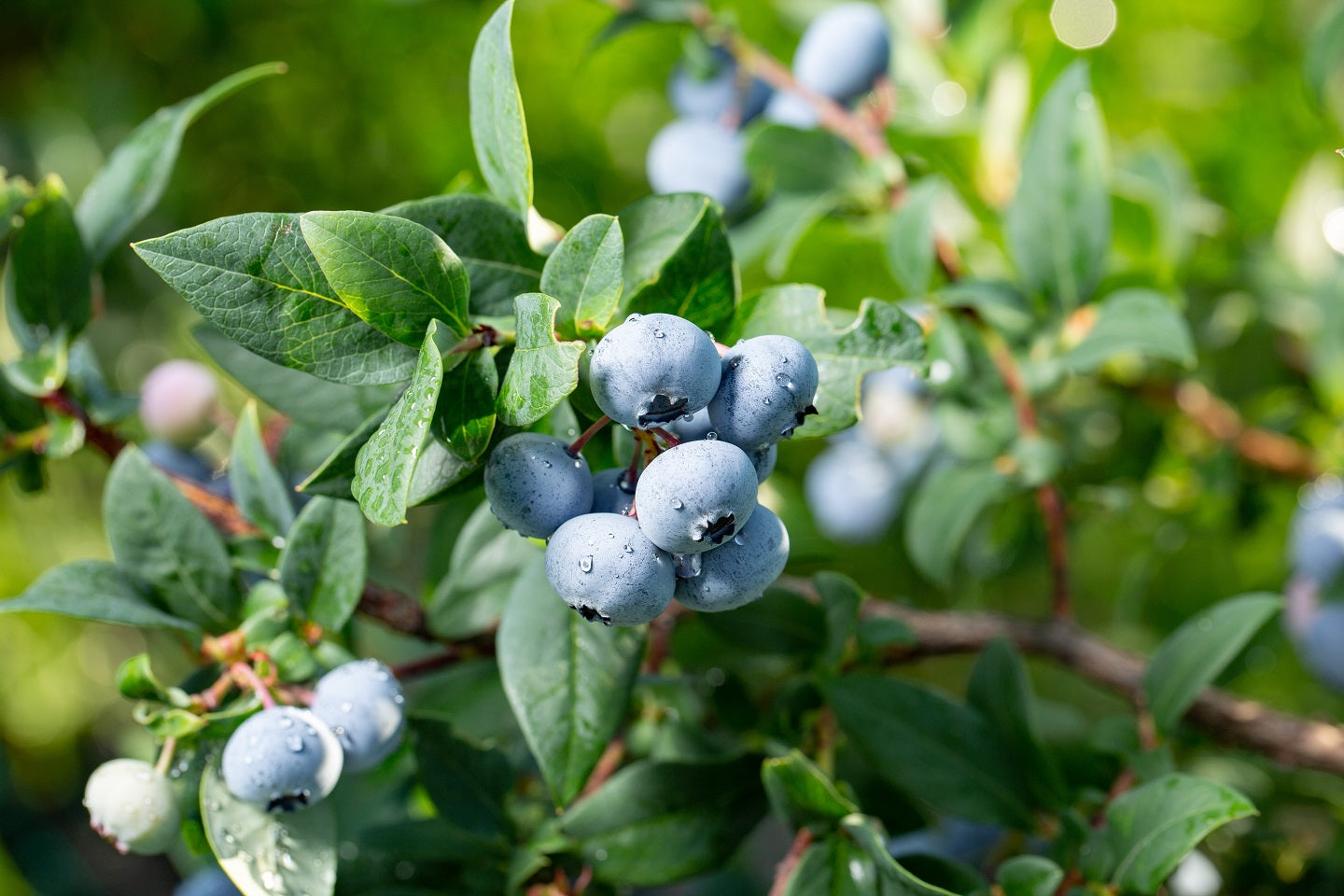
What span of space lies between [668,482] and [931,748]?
0.42 metres

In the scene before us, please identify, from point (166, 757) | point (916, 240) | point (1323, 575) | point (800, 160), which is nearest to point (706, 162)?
point (800, 160)

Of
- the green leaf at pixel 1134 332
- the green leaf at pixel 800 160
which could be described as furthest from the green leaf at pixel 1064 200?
the green leaf at pixel 800 160

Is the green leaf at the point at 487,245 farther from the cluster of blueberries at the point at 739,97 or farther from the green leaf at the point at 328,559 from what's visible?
the cluster of blueberries at the point at 739,97

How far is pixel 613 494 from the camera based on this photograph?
1.59 ft

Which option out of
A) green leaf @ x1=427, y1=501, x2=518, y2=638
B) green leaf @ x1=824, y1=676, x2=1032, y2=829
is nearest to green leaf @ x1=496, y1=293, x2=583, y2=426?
green leaf @ x1=427, y1=501, x2=518, y2=638

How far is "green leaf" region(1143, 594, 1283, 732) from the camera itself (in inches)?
28.7

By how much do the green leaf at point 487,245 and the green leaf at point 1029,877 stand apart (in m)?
0.44

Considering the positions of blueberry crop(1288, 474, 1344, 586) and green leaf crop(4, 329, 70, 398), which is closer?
green leaf crop(4, 329, 70, 398)

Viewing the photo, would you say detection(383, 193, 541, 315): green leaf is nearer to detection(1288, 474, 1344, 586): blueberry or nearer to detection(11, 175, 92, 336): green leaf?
detection(11, 175, 92, 336): green leaf

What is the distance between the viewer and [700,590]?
0.46 meters

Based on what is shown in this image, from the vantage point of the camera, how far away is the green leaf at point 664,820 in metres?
0.67

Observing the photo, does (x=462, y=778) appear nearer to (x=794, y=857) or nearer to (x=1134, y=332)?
(x=794, y=857)

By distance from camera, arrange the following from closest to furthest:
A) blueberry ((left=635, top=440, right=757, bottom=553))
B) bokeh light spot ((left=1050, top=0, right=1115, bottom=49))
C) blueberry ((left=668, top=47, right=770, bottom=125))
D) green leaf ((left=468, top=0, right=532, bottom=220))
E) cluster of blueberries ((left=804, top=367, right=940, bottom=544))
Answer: blueberry ((left=635, top=440, right=757, bottom=553))
green leaf ((left=468, top=0, right=532, bottom=220))
blueberry ((left=668, top=47, right=770, bottom=125))
cluster of blueberries ((left=804, top=367, right=940, bottom=544))
bokeh light spot ((left=1050, top=0, right=1115, bottom=49))

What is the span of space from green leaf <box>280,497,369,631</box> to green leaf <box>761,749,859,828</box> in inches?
10.7
